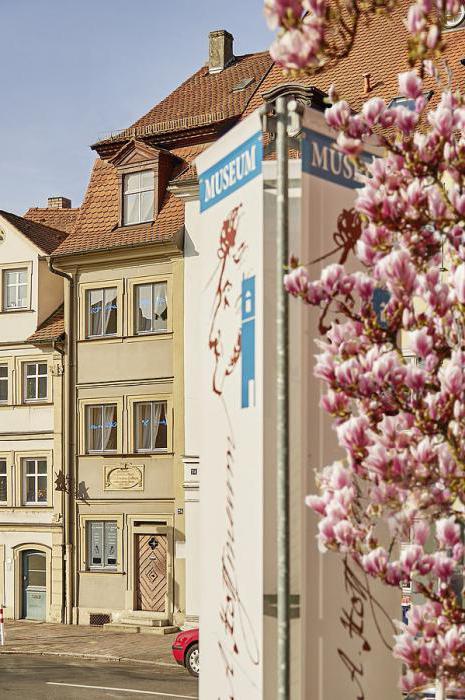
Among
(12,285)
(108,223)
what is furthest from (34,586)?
(108,223)

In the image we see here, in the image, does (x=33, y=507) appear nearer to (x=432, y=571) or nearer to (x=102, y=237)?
(x=102, y=237)

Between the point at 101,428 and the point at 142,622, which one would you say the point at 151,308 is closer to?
the point at 101,428

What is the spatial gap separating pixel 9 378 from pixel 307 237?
94.3 ft

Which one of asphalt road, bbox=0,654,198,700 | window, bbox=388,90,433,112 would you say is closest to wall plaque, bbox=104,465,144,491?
asphalt road, bbox=0,654,198,700

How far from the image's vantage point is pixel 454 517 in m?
5.22

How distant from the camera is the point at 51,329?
3325 centimetres

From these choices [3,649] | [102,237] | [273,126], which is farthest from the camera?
[102,237]

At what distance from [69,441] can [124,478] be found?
1996mm

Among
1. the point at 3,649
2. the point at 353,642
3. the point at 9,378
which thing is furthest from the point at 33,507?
the point at 353,642

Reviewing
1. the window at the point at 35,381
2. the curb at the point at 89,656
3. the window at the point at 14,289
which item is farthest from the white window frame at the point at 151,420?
the curb at the point at 89,656

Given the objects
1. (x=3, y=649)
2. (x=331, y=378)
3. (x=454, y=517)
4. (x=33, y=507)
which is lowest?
(x=3, y=649)

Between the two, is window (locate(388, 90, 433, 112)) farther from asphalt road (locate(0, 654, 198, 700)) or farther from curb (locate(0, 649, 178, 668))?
curb (locate(0, 649, 178, 668))

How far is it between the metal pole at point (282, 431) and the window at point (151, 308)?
2466cm

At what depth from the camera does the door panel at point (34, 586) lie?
107 ft
